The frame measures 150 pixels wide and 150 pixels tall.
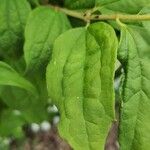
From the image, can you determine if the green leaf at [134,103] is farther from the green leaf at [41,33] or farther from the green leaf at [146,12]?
the green leaf at [41,33]

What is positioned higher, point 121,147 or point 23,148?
point 121,147

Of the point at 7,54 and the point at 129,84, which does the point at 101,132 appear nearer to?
the point at 129,84

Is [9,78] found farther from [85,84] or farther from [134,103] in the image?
[134,103]

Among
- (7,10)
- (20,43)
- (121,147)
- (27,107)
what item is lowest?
(27,107)

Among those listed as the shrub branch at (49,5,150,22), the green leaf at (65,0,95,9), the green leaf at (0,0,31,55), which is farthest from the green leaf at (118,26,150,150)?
the green leaf at (0,0,31,55)

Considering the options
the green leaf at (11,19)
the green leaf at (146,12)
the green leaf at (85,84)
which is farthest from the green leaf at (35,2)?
the green leaf at (146,12)

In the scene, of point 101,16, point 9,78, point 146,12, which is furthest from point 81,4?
point 9,78

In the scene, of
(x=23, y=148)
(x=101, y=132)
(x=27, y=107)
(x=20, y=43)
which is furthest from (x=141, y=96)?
(x=23, y=148)
